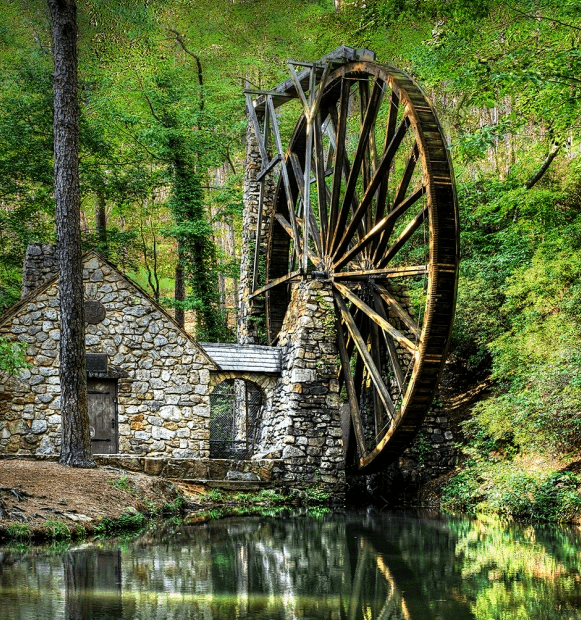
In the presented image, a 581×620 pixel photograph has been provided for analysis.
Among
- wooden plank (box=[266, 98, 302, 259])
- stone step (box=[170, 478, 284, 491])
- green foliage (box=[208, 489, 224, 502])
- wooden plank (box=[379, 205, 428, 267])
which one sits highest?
wooden plank (box=[266, 98, 302, 259])

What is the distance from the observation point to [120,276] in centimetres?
1409

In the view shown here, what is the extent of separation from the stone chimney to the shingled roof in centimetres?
309

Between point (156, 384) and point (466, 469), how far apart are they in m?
5.07

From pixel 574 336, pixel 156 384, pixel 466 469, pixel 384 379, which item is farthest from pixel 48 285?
pixel 574 336

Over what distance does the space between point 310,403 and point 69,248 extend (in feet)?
15.7

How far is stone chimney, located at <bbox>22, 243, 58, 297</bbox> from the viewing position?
1531cm

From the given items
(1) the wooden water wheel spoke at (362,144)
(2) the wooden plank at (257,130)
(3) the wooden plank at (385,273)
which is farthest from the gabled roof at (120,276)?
(2) the wooden plank at (257,130)

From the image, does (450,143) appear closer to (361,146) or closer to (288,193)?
(288,193)

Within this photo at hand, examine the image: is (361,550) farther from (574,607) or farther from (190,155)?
(190,155)

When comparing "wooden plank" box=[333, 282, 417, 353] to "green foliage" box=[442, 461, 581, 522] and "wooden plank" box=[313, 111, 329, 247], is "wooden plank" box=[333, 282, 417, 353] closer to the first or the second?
"wooden plank" box=[313, 111, 329, 247]

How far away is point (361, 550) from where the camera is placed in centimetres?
802

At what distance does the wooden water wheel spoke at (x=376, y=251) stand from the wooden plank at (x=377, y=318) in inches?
0.8

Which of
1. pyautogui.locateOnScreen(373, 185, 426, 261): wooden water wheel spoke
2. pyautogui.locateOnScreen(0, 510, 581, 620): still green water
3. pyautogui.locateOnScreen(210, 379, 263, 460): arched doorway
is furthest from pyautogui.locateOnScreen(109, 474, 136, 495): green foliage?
pyautogui.locateOnScreen(210, 379, 263, 460): arched doorway

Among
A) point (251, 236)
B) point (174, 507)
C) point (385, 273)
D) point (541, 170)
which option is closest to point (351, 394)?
point (385, 273)
